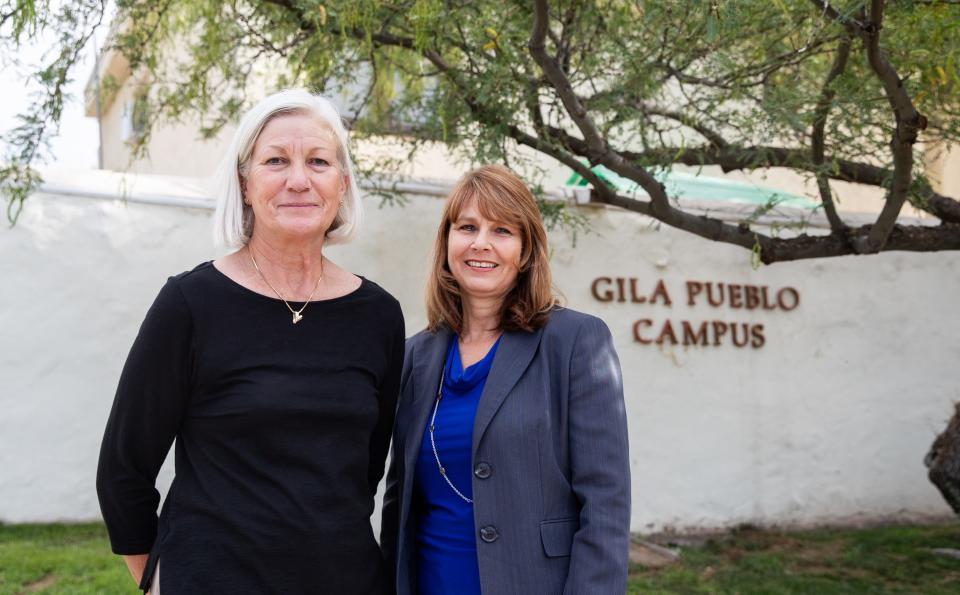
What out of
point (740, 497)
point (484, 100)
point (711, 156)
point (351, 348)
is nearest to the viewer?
point (351, 348)

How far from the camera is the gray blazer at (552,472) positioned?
213 cm

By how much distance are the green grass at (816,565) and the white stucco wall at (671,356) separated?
0.90 ft

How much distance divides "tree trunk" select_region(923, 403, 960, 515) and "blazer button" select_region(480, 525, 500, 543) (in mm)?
4940

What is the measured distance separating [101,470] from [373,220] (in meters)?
4.37

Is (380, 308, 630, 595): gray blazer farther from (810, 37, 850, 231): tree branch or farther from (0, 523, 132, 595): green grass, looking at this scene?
(0, 523, 132, 595): green grass

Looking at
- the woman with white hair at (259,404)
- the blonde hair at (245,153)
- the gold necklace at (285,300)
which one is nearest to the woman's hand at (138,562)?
the woman with white hair at (259,404)

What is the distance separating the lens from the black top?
2.04 metres

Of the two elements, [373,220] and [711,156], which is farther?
[373,220]

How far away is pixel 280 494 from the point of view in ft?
6.78

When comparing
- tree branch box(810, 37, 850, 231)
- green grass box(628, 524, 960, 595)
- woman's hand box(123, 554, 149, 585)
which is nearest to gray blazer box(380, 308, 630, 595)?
woman's hand box(123, 554, 149, 585)

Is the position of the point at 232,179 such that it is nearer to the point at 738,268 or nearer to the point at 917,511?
the point at 738,268

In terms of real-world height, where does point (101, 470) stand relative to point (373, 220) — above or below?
below

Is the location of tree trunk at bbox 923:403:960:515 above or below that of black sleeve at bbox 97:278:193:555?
below

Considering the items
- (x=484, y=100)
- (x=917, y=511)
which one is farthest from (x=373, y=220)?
(x=917, y=511)
